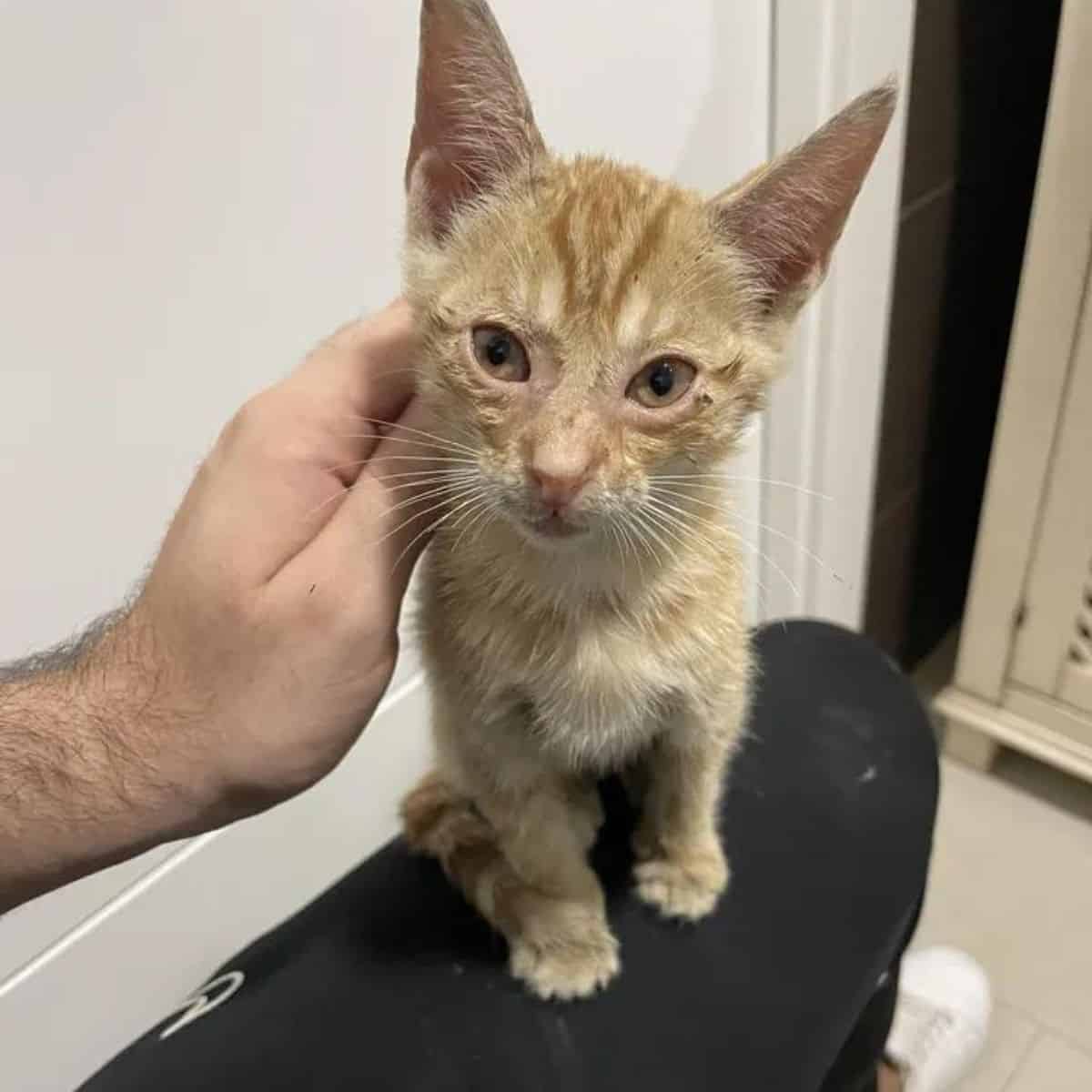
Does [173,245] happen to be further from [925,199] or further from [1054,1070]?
[1054,1070]

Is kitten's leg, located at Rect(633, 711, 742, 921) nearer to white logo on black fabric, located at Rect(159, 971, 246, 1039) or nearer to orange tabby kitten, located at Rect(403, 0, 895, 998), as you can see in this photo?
orange tabby kitten, located at Rect(403, 0, 895, 998)

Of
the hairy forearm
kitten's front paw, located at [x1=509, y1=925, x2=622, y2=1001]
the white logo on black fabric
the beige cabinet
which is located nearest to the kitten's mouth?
the hairy forearm

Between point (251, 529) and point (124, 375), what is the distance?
254 millimetres

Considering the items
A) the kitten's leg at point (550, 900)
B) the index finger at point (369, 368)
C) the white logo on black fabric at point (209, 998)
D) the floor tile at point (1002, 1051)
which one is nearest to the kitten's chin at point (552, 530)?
the index finger at point (369, 368)

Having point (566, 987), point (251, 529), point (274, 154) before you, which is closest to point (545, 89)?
point (274, 154)

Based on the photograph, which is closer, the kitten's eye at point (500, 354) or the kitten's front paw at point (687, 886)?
the kitten's eye at point (500, 354)

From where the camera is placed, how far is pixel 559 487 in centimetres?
58

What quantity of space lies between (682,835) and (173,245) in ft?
1.79

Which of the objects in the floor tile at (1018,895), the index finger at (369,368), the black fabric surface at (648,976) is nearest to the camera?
the index finger at (369,368)

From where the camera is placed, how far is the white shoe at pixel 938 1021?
1164 millimetres

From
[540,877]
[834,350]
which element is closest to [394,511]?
[540,877]

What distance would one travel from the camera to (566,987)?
821 mm

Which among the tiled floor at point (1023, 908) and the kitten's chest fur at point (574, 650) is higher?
the kitten's chest fur at point (574, 650)

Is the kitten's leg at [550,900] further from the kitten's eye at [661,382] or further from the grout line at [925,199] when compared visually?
the grout line at [925,199]
